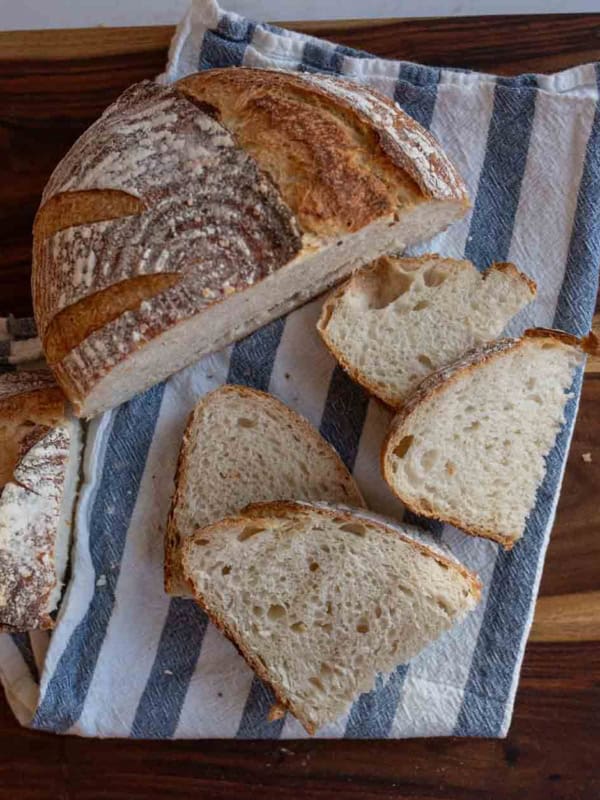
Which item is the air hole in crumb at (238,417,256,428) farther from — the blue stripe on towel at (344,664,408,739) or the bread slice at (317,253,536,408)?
the blue stripe on towel at (344,664,408,739)

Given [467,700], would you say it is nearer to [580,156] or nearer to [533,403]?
[533,403]

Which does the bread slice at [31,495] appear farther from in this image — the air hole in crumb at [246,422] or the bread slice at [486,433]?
the bread slice at [486,433]

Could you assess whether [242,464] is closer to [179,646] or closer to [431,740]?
[179,646]

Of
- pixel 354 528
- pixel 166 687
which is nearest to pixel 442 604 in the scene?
pixel 354 528

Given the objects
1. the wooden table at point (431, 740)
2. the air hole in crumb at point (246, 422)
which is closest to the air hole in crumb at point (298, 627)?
the wooden table at point (431, 740)

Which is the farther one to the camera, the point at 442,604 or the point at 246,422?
the point at 246,422

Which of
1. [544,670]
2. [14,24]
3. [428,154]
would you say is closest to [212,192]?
[428,154]

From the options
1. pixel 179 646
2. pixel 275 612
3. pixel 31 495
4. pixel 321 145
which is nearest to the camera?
pixel 321 145

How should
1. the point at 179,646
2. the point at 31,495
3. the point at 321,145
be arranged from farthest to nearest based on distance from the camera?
the point at 179,646 < the point at 31,495 < the point at 321,145
